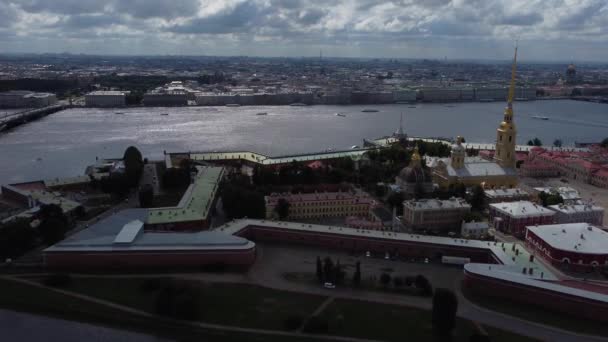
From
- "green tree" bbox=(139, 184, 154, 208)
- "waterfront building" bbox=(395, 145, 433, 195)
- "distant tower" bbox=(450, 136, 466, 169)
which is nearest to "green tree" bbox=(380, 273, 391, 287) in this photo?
"waterfront building" bbox=(395, 145, 433, 195)

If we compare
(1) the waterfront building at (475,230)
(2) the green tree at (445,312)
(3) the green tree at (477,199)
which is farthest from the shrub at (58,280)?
(3) the green tree at (477,199)

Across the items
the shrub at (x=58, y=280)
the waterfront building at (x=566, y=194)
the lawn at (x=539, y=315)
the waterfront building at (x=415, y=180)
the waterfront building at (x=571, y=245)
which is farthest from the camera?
the waterfront building at (x=415, y=180)

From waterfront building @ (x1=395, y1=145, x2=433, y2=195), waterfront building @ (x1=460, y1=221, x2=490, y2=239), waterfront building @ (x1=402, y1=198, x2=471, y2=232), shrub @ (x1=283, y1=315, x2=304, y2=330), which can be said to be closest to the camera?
shrub @ (x1=283, y1=315, x2=304, y2=330)

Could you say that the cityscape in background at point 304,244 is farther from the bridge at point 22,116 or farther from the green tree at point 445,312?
the bridge at point 22,116

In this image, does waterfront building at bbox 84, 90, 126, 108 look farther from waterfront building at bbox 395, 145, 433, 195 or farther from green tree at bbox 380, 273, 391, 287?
green tree at bbox 380, 273, 391, 287

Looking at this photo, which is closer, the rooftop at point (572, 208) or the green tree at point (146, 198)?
the rooftop at point (572, 208)

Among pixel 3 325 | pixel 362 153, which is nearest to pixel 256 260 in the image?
pixel 3 325

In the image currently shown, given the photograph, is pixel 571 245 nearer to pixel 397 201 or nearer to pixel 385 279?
pixel 385 279

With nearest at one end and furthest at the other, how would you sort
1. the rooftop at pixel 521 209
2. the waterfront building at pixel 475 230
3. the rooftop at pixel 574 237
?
the rooftop at pixel 574 237
the waterfront building at pixel 475 230
the rooftop at pixel 521 209
